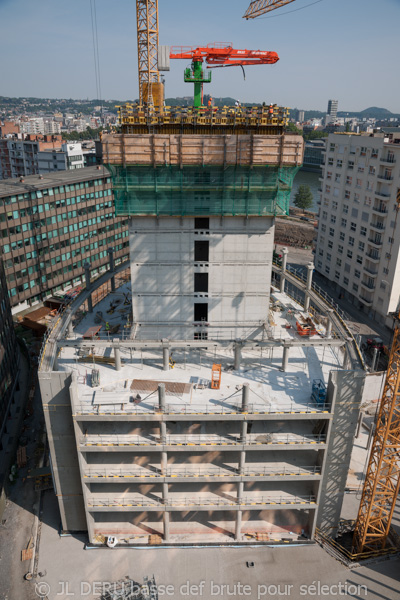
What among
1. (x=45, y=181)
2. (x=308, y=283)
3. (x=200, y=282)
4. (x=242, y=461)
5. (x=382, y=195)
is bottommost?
(x=242, y=461)

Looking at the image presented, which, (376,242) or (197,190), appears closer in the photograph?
(197,190)

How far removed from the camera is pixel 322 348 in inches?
1403

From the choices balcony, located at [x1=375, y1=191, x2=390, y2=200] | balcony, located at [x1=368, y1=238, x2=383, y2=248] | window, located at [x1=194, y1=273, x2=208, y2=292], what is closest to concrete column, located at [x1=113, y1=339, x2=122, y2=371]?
window, located at [x1=194, y1=273, x2=208, y2=292]

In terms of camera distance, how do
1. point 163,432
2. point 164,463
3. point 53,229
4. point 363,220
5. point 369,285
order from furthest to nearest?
point 53,229 → point 363,220 → point 369,285 → point 164,463 → point 163,432

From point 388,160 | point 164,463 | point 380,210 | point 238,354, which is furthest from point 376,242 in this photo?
point 164,463

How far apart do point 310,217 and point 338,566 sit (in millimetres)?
106398

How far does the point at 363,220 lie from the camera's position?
221ft

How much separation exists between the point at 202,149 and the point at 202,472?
76.8 feet

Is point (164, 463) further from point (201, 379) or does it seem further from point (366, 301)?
point (366, 301)

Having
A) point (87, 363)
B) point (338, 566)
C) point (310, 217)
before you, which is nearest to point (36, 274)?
point (87, 363)

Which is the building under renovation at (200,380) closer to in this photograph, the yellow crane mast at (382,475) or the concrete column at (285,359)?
the concrete column at (285,359)

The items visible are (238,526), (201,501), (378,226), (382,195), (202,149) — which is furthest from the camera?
(378,226)

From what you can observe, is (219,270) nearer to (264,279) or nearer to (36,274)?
(264,279)

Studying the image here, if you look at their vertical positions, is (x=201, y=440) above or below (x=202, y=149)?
below
